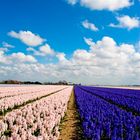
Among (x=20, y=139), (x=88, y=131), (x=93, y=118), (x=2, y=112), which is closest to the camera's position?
(x=20, y=139)

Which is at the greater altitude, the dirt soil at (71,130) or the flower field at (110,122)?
the flower field at (110,122)

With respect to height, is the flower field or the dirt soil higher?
the flower field

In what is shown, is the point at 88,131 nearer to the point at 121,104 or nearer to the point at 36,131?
the point at 36,131

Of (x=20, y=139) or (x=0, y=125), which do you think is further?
(x=0, y=125)

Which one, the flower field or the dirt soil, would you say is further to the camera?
the dirt soil

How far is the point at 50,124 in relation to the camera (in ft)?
29.9

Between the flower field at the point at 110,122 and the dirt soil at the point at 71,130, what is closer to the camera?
the flower field at the point at 110,122

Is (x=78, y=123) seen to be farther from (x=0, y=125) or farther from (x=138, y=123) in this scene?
(x=0, y=125)

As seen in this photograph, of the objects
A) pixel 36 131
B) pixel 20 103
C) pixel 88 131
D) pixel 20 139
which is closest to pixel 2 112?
pixel 20 103

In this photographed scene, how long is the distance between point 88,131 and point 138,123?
8.90 feet

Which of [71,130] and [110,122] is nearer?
[110,122]

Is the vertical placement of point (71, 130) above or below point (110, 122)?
below

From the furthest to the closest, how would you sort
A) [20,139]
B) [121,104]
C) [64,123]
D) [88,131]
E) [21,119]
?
1. [121,104]
2. [64,123]
3. [21,119]
4. [88,131]
5. [20,139]

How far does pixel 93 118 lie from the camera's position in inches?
476
